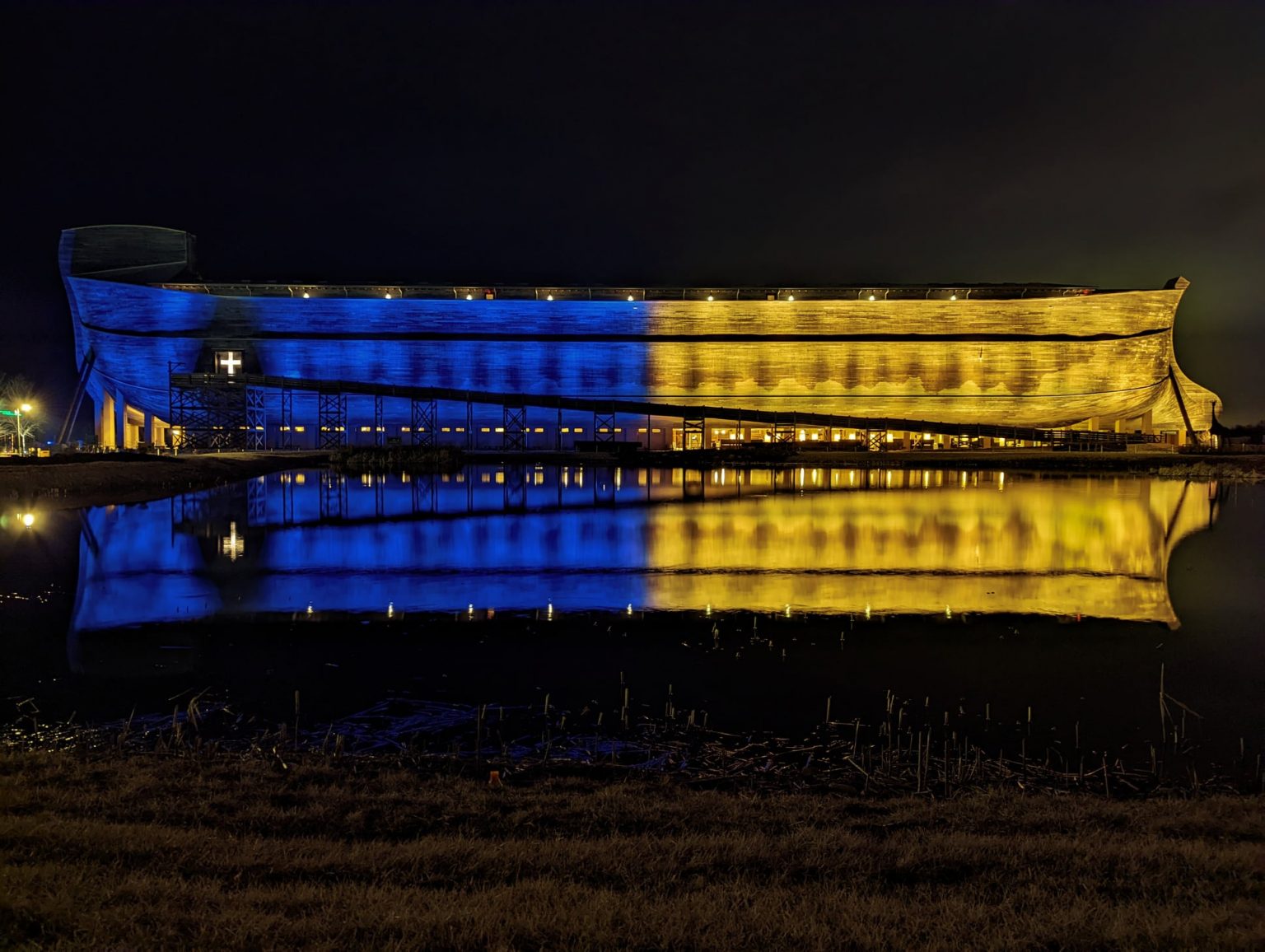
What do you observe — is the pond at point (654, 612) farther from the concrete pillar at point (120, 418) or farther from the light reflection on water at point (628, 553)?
the concrete pillar at point (120, 418)

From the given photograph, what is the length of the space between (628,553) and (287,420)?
2274 inches

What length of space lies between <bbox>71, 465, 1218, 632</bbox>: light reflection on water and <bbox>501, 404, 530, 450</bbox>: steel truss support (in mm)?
32201

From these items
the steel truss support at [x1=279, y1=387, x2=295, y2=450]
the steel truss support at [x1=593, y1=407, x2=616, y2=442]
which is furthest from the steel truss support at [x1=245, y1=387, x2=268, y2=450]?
the steel truss support at [x1=593, y1=407, x2=616, y2=442]

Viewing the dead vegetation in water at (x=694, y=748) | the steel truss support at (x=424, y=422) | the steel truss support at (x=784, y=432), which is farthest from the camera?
the steel truss support at (x=784, y=432)

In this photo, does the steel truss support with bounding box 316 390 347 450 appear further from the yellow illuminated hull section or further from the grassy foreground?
the grassy foreground

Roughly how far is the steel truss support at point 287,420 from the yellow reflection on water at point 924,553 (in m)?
46.6

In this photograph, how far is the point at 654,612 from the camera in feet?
41.8

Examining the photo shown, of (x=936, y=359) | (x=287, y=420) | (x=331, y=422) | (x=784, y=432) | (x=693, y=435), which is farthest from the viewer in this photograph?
(x=784, y=432)

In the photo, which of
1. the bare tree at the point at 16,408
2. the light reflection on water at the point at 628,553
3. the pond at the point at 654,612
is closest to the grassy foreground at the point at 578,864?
the pond at the point at 654,612

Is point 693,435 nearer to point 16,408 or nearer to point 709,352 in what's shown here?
point 709,352

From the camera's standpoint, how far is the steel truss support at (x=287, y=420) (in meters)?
65.5

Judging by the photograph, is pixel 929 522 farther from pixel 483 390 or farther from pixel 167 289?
pixel 167 289

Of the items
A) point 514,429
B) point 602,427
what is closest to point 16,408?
point 514,429

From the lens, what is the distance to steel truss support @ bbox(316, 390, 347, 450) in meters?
66.4
